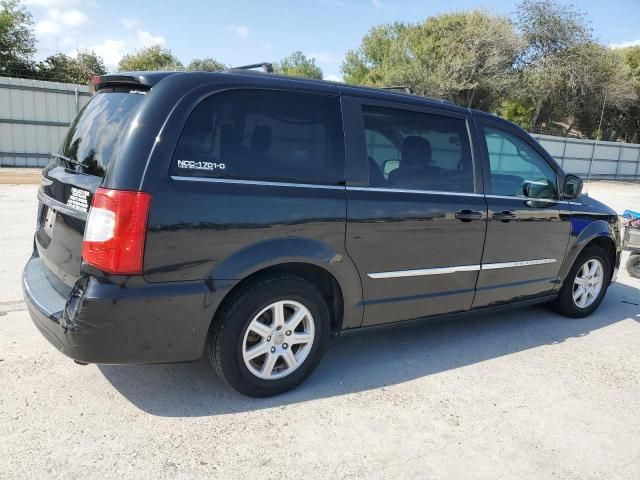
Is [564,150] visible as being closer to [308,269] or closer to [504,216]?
[504,216]

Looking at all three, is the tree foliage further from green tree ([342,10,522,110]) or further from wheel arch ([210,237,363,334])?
wheel arch ([210,237,363,334])

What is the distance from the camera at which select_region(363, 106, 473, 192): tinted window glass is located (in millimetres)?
3368

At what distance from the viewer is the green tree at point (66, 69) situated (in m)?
31.0

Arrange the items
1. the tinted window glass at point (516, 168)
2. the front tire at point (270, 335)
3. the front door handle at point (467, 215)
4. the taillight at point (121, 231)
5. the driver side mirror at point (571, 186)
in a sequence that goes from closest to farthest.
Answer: the taillight at point (121, 231) < the front tire at point (270, 335) < the front door handle at point (467, 215) < the tinted window glass at point (516, 168) < the driver side mirror at point (571, 186)

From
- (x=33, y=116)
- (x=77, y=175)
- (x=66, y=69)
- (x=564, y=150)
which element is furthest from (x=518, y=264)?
(x=66, y=69)

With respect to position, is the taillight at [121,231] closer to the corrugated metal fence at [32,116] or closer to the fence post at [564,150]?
the corrugated metal fence at [32,116]

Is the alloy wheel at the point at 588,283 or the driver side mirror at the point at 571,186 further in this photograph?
the alloy wheel at the point at 588,283

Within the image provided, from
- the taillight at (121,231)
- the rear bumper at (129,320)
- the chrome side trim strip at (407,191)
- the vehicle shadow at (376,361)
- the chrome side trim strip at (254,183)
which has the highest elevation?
the chrome side trim strip at (254,183)

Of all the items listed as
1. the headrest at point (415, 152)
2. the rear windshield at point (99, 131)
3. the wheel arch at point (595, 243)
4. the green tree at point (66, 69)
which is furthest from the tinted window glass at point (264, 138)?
the green tree at point (66, 69)

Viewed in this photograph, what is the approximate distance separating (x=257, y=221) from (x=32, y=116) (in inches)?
641

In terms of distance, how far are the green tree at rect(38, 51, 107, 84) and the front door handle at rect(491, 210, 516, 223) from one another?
31.3 metres

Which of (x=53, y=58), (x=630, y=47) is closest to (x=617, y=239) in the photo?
(x=53, y=58)

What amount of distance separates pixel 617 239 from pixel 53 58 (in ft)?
115

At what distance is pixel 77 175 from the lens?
288cm
